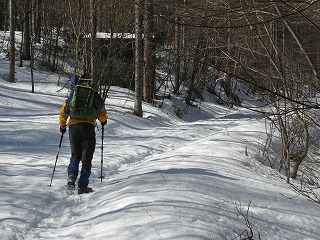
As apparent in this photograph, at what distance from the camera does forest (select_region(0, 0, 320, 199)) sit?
15.3 feet

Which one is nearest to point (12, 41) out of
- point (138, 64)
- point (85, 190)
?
point (138, 64)

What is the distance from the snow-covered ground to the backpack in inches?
48.7

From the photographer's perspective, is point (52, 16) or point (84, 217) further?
point (52, 16)

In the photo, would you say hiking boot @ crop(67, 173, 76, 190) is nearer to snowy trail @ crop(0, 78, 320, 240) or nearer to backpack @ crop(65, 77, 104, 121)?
snowy trail @ crop(0, 78, 320, 240)

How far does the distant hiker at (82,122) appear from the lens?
761cm

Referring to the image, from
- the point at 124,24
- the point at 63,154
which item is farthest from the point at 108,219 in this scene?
the point at 124,24

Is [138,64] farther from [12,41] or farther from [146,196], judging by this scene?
[146,196]

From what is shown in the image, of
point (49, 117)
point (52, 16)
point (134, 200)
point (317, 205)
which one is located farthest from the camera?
point (52, 16)

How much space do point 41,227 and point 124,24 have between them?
15.1 m

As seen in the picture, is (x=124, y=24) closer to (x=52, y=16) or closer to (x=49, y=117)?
(x=49, y=117)

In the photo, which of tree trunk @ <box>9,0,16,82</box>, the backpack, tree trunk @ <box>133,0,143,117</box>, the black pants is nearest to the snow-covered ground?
the black pants

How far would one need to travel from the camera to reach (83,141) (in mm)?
7797

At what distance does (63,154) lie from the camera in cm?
1095

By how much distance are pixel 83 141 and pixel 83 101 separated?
0.69 m
